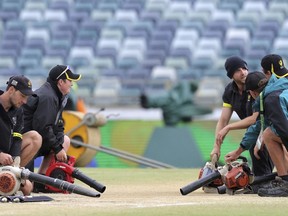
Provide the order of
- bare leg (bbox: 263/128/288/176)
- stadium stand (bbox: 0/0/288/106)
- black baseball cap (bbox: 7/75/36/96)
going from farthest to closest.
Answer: stadium stand (bbox: 0/0/288/106) → bare leg (bbox: 263/128/288/176) → black baseball cap (bbox: 7/75/36/96)

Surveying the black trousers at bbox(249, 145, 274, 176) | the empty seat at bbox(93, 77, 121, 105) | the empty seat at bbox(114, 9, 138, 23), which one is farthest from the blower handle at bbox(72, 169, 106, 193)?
the empty seat at bbox(114, 9, 138, 23)

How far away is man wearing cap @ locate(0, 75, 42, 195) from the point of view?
9.81m

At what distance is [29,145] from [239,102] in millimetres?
2612

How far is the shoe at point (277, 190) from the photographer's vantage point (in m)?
10.0

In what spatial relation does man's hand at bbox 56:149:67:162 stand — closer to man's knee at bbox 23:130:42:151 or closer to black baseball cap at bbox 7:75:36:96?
man's knee at bbox 23:130:42:151

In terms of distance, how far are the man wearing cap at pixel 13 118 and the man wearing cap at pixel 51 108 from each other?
0.79 metres

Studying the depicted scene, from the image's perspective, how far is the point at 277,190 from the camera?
10047mm

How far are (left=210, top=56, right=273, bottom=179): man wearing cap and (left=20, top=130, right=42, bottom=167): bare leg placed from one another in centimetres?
205

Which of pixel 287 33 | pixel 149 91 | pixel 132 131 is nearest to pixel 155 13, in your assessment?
pixel 287 33

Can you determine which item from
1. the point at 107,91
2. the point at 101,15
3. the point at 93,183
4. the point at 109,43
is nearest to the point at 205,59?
the point at 109,43

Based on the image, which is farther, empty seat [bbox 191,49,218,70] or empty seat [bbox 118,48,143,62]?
empty seat [bbox 118,48,143,62]

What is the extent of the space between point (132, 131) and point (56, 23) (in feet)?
41.3

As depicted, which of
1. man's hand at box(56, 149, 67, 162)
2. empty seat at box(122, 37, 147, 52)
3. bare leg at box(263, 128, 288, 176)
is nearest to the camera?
bare leg at box(263, 128, 288, 176)

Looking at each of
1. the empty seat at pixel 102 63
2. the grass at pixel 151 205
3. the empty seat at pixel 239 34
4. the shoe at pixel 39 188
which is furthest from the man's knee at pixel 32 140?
the empty seat at pixel 239 34
